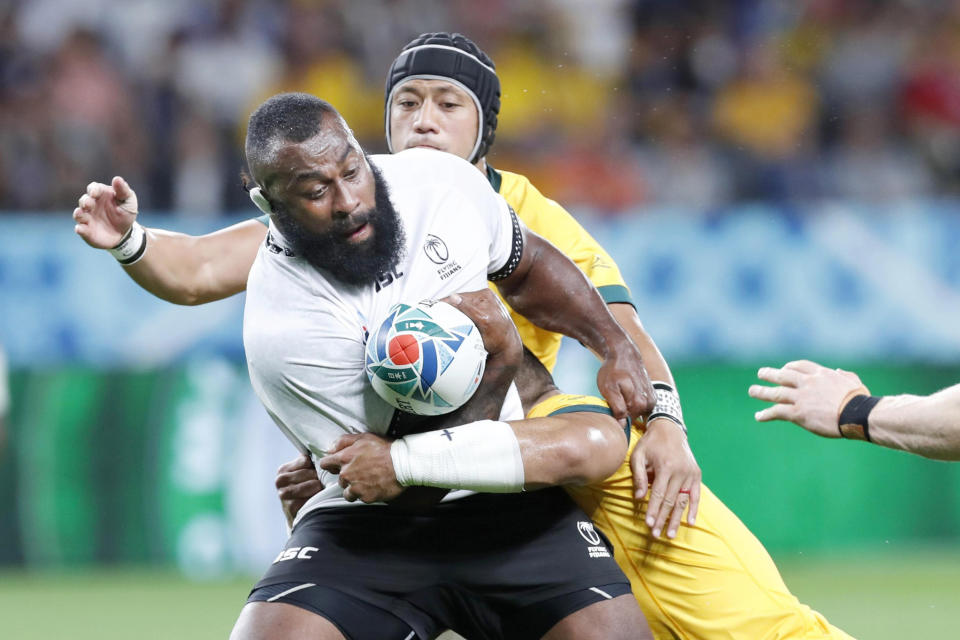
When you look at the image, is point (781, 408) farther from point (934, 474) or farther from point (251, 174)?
point (934, 474)

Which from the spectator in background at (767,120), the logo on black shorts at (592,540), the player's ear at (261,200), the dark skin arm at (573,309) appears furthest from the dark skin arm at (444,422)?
the spectator in background at (767,120)

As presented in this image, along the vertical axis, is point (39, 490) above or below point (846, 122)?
below

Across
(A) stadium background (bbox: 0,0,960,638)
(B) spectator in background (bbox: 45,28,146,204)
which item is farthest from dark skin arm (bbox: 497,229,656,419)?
(B) spectator in background (bbox: 45,28,146,204)

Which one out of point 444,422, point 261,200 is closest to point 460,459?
point 444,422

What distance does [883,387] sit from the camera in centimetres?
1048

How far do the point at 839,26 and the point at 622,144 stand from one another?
263 cm

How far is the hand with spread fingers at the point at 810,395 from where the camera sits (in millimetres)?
4523

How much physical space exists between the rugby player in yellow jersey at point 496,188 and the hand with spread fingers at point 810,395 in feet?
1.32

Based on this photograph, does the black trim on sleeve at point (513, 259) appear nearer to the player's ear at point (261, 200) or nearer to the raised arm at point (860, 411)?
the player's ear at point (261, 200)

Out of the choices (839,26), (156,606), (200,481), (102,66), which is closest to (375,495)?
(156,606)

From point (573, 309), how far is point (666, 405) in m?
0.51

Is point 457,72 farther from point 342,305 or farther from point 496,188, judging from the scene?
point 342,305

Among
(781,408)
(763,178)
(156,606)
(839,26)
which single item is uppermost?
(839,26)

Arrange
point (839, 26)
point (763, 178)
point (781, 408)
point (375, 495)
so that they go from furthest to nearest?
1. point (839, 26)
2. point (763, 178)
3. point (781, 408)
4. point (375, 495)
